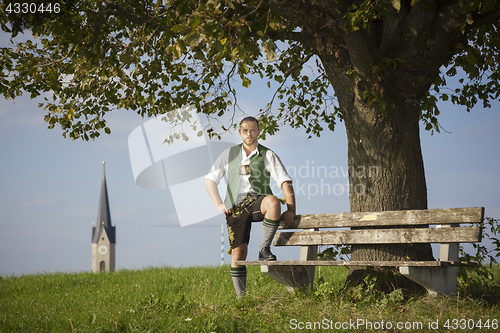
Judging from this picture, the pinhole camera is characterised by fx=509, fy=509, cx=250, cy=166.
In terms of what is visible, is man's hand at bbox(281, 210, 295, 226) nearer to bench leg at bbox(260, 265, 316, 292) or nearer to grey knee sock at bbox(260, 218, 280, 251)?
grey knee sock at bbox(260, 218, 280, 251)

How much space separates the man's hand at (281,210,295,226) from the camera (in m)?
6.81

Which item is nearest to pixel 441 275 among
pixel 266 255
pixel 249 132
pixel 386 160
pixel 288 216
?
pixel 386 160

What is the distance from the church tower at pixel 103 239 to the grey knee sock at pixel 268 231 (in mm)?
74727

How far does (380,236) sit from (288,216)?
122cm

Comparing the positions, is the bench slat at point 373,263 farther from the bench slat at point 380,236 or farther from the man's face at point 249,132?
the man's face at point 249,132

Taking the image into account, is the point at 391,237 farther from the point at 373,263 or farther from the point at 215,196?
the point at 215,196

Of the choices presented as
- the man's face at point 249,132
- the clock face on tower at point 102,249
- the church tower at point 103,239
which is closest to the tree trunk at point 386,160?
the man's face at point 249,132

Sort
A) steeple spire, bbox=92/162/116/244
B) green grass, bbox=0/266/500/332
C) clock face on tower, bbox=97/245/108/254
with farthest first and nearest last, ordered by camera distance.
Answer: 1. clock face on tower, bbox=97/245/108/254
2. steeple spire, bbox=92/162/116/244
3. green grass, bbox=0/266/500/332

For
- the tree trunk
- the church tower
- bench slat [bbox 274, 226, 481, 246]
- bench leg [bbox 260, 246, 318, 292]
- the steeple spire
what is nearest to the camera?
bench slat [bbox 274, 226, 481, 246]

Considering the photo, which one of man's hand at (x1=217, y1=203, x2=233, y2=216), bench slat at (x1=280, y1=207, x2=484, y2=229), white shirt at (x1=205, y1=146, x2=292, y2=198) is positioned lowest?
bench slat at (x1=280, y1=207, x2=484, y2=229)

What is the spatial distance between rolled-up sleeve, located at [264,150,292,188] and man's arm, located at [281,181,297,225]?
65 millimetres

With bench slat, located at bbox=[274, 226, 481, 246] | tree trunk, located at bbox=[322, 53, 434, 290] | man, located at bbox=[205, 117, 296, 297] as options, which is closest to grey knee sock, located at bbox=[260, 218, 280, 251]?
man, located at bbox=[205, 117, 296, 297]

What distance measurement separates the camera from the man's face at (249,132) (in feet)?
21.7

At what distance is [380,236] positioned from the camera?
21.3 feet
